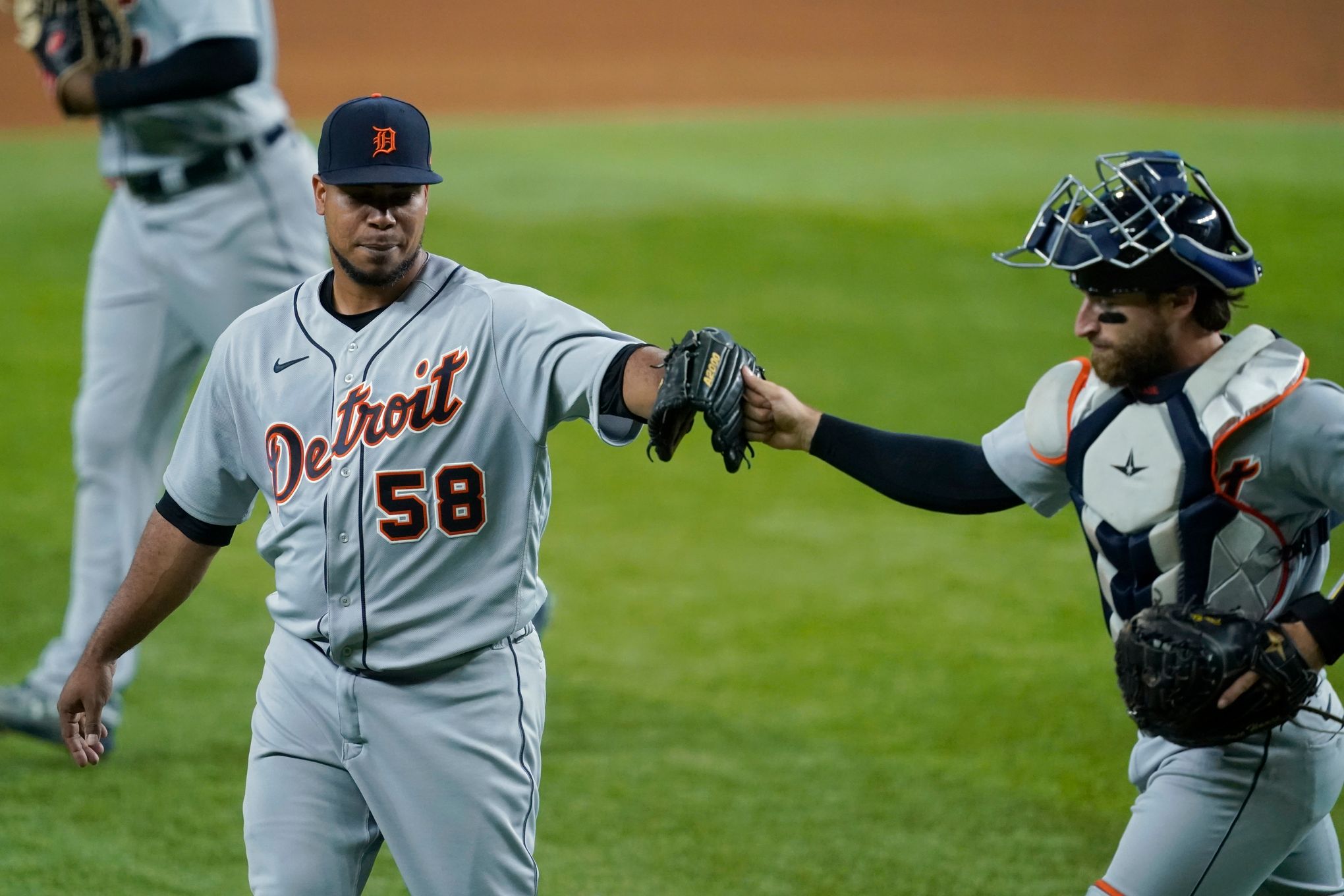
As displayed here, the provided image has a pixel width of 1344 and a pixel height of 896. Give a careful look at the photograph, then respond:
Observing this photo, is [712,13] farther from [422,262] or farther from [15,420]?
[422,262]

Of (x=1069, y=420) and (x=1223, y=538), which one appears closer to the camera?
(x=1223, y=538)

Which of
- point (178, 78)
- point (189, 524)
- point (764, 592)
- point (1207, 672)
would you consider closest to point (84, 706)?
point (189, 524)

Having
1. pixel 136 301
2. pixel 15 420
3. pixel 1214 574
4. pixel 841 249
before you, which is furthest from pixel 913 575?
pixel 841 249

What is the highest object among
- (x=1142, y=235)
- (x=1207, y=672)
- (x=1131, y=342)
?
(x=1142, y=235)

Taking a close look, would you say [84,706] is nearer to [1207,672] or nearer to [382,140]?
[382,140]

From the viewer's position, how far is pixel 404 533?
287 cm

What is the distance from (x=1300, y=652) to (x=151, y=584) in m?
2.14

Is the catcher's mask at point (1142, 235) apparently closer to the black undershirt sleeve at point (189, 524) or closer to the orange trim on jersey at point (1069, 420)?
the orange trim on jersey at point (1069, 420)

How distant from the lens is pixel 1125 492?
2.86 metres

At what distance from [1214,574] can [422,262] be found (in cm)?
156

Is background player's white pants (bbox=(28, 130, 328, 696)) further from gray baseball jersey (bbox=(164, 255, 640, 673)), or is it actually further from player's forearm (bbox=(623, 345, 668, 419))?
player's forearm (bbox=(623, 345, 668, 419))

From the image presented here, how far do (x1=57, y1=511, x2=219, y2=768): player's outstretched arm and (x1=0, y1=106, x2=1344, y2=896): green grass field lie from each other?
3.45 feet

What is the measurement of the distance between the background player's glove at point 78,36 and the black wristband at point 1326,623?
3.82 metres

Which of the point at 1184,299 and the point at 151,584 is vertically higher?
the point at 1184,299
